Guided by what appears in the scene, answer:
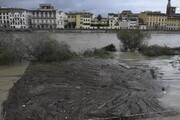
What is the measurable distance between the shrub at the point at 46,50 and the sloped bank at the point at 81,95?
5.04 m

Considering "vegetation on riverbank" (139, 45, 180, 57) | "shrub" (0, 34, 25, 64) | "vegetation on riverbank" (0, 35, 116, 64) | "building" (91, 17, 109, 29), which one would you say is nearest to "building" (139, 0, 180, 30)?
"building" (91, 17, 109, 29)

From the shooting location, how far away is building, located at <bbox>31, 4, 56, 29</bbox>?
90.9 m

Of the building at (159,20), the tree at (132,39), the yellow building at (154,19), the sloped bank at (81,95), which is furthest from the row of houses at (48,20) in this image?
the sloped bank at (81,95)

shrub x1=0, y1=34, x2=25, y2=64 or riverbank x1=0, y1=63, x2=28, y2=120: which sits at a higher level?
shrub x1=0, y1=34, x2=25, y2=64

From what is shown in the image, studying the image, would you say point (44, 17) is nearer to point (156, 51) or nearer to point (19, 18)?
point (19, 18)

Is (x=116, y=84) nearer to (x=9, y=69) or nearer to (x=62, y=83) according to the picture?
(x=62, y=83)

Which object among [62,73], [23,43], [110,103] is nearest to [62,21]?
[23,43]

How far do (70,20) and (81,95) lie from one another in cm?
9754

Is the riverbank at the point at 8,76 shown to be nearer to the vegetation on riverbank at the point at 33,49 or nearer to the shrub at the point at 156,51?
the vegetation on riverbank at the point at 33,49

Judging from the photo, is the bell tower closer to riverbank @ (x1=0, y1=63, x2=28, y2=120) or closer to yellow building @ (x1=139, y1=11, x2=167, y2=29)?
yellow building @ (x1=139, y1=11, x2=167, y2=29)

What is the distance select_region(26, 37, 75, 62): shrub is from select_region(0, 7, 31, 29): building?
73587mm

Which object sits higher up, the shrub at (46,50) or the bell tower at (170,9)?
the bell tower at (170,9)

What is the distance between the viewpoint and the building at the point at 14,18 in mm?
95000

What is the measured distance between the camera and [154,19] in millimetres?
112812
